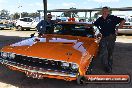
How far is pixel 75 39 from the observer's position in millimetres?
7426

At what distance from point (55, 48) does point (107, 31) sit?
2.03 m

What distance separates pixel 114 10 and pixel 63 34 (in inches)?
1074

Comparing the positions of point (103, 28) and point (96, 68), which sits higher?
point (103, 28)

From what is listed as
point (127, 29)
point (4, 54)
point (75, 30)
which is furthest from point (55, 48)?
point (127, 29)

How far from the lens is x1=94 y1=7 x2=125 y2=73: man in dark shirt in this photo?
300 inches

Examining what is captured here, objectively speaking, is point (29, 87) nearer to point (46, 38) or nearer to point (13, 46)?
point (13, 46)

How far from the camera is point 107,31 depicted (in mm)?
7672

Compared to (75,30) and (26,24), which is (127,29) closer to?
(26,24)

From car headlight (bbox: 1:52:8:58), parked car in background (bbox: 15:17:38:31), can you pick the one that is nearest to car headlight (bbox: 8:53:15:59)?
car headlight (bbox: 1:52:8:58)

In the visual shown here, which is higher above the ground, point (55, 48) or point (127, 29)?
point (55, 48)

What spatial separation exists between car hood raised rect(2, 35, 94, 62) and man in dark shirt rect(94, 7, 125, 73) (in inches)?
20.9

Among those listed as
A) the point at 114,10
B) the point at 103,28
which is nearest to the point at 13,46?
the point at 103,28

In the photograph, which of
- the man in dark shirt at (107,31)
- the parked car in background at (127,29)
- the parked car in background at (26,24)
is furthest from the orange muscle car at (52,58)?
the parked car in background at (26,24)

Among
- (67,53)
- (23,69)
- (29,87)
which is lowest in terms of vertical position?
(29,87)
